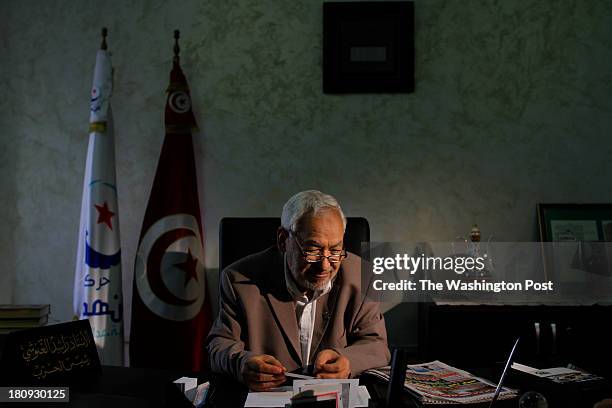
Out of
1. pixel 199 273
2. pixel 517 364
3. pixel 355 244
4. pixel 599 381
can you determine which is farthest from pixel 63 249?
pixel 599 381

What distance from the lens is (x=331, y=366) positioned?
1.37 metres

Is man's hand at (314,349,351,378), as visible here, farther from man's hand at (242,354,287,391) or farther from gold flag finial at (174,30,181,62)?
gold flag finial at (174,30,181,62)

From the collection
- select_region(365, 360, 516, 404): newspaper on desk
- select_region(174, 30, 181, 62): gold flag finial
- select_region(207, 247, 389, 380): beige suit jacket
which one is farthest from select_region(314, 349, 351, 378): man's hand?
select_region(174, 30, 181, 62): gold flag finial

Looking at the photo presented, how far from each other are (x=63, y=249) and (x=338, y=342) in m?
1.89

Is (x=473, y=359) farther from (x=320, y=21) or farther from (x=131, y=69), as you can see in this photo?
(x=131, y=69)

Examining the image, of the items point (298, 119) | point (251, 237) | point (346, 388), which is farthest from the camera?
point (298, 119)

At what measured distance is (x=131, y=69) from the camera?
294 centimetres

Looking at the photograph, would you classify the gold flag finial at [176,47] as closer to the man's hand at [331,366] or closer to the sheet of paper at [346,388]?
the man's hand at [331,366]

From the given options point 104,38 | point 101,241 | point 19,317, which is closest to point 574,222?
point 101,241

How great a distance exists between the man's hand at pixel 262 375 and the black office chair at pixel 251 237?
0.72 m

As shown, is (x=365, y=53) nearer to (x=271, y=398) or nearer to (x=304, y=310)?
(x=304, y=310)

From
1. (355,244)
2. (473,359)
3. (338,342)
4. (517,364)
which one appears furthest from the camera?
(473,359)

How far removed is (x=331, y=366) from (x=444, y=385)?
271mm

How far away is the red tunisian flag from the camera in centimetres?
262
